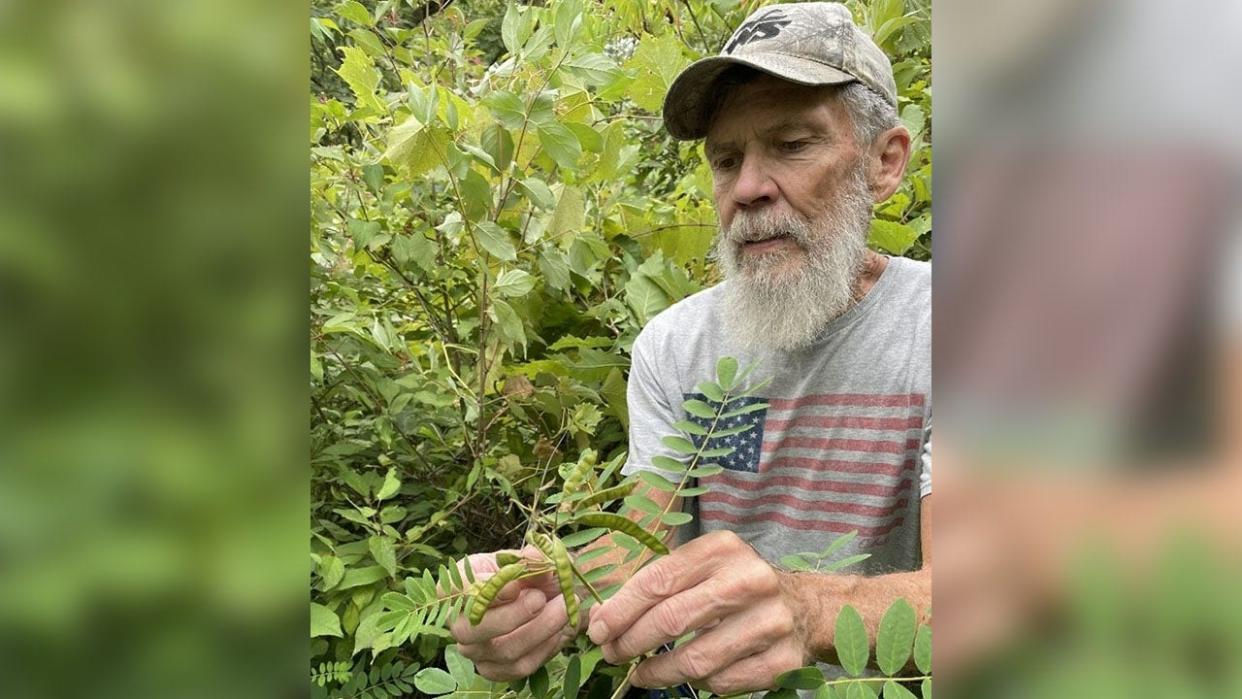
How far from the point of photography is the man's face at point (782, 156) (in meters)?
1.31

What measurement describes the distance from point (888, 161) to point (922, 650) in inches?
43.7

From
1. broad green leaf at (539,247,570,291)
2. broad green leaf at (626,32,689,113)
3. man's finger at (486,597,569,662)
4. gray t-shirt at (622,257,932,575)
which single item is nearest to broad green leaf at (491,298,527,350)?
broad green leaf at (539,247,570,291)

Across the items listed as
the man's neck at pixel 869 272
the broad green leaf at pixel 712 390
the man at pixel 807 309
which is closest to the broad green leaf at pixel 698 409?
the broad green leaf at pixel 712 390

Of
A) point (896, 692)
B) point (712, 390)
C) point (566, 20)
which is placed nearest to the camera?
point (896, 692)

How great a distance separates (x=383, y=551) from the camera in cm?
96

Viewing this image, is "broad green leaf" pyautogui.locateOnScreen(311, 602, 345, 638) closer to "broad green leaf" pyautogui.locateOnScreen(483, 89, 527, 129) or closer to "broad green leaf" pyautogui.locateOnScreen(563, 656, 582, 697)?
"broad green leaf" pyautogui.locateOnScreen(563, 656, 582, 697)

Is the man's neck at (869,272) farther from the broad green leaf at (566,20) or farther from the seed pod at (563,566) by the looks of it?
the seed pod at (563,566)

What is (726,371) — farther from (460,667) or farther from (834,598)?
(460,667)

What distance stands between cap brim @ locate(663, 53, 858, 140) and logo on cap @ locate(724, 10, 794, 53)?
0.06 m

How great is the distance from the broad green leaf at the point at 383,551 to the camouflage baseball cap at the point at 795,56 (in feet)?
2.54

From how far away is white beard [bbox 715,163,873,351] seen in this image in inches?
52.3

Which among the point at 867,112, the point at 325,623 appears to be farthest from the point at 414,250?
the point at 867,112

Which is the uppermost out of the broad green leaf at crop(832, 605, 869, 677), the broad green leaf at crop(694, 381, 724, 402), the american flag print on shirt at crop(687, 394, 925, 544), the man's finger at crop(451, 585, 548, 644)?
the broad green leaf at crop(694, 381, 724, 402)
